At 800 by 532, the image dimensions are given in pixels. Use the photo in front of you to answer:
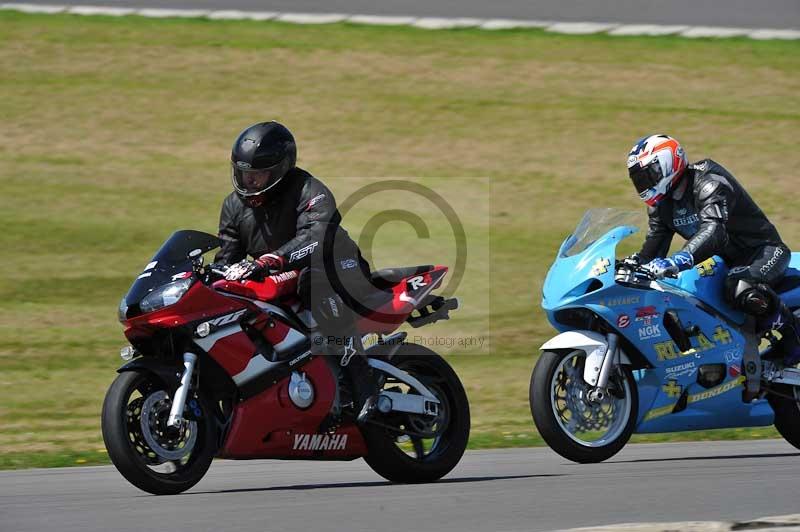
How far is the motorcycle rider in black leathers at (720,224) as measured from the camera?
8.23m

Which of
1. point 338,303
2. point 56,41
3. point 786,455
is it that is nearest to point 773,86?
point 56,41

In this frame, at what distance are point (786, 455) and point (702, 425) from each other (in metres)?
0.54

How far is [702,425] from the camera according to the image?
329 inches

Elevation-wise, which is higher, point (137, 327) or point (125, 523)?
point (137, 327)

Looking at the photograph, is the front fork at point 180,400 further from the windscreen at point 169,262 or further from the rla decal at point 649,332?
the rla decal at point 649,332

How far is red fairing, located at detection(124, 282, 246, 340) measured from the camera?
6457 mm

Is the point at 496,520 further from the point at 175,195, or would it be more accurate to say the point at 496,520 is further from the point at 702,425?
the point at 175,195

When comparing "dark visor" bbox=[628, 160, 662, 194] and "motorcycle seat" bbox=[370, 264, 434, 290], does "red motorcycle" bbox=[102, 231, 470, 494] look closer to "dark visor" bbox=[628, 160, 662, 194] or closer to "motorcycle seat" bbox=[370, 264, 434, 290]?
"motorcycle seat" bbox=[370, 264, 434, 290]

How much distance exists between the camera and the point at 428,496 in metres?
6.65

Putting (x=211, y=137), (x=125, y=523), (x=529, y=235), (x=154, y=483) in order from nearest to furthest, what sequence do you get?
1. (x=125, y=523)
2. (x=154, y=483)
3. (x=529, y=235)
4. (x=211, y=137)

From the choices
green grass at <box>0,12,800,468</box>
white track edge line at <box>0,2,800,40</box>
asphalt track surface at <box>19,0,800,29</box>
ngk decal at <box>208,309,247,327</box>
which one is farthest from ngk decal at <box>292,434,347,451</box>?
asphalt track surface at <box>19,0,800,29</box>

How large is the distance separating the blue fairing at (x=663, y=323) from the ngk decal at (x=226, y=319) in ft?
6.89

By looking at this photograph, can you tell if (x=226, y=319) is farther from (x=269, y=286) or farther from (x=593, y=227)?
(x=593, y=227)

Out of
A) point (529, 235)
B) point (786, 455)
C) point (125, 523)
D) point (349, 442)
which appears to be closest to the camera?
point (125, 523)
